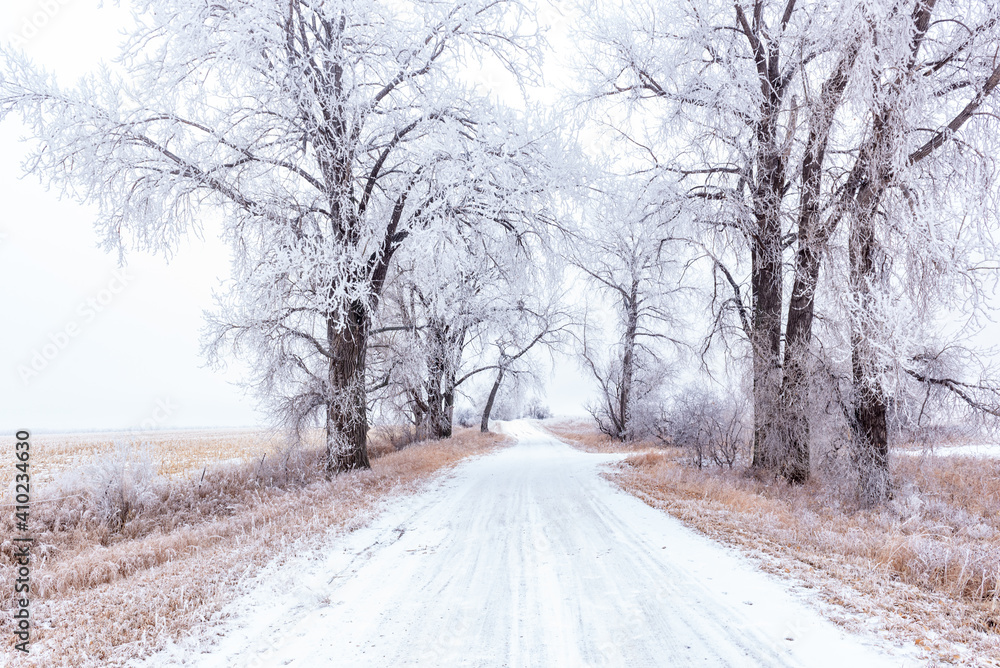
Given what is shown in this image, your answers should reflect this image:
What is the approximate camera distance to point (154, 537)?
24.6 ft

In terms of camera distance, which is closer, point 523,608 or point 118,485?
point 523,608

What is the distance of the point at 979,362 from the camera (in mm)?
8141

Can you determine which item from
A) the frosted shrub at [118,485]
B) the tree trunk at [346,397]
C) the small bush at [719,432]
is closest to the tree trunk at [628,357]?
the small bush at [719,432]

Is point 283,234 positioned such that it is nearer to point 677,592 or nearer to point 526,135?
point 526,135

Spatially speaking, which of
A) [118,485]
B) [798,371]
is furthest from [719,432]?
[118,485]

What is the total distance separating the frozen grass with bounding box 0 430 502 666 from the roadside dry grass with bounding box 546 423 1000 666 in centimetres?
500

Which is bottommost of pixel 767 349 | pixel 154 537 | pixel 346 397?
pixel 154 537

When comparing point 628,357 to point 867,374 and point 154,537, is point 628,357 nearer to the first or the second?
point 867,374

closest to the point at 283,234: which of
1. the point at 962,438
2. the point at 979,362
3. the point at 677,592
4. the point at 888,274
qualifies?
the point at 677,592

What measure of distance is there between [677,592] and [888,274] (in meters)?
6.94

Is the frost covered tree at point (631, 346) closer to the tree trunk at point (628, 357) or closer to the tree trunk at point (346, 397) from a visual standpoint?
the tree trunk at point (628, 357)

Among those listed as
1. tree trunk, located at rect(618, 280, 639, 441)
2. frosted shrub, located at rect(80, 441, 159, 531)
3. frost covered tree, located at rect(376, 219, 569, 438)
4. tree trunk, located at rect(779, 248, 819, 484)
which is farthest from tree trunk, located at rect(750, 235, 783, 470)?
tree trunk, located at rect(618, 280, 639, 441)

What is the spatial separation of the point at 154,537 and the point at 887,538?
9616mm

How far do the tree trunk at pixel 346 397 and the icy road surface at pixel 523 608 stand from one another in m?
4.62
